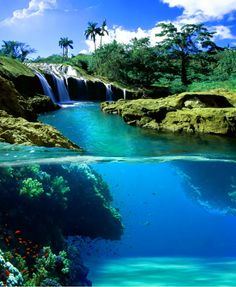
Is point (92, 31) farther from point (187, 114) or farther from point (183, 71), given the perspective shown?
point (187, 114)

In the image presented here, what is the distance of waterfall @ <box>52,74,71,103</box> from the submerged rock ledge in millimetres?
12140

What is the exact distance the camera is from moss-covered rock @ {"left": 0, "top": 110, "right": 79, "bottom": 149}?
916 cm

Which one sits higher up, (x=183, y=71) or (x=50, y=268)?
(x=183, y=71)

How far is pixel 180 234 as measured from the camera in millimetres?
6281

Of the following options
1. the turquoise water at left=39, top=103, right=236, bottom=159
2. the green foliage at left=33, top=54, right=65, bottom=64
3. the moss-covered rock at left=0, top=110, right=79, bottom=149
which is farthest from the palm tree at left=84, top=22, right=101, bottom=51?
the moss-covered rock at left=0, top=110, right=79, bottom=149

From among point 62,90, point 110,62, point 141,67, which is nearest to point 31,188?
point 62,90

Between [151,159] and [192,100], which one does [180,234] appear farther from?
[192,100]

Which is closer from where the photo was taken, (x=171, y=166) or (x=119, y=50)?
(x=171, y=166)

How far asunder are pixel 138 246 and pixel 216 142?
10232 mm

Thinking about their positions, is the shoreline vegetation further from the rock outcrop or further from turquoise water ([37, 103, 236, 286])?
turquoise water ([37, 103, 236, 286])

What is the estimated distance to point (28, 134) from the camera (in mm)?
9414

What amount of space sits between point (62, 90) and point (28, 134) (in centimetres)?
2426

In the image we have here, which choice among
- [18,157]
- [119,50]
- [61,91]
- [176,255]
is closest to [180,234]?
[176,255]

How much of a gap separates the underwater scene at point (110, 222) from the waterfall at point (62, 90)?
23.9 meters
